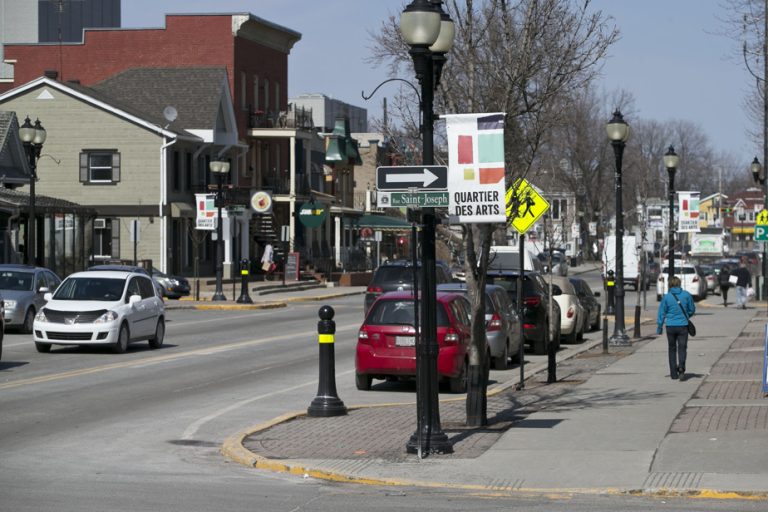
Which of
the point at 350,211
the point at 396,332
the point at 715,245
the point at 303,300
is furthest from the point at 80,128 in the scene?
the point at 715,245

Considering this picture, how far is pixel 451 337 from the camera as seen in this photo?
19734 millimetres

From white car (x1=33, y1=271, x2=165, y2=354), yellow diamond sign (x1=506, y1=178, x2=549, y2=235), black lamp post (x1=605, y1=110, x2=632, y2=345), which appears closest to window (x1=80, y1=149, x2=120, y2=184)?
white car (x1=33, y1=271, x2=165, y2=354)

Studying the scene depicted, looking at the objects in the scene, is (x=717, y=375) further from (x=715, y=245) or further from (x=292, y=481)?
(x=715, y=245)

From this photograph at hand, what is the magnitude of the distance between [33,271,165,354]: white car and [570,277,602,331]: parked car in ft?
38.1

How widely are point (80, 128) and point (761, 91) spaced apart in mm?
31491

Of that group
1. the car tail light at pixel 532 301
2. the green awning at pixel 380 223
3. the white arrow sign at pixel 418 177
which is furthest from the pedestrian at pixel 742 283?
the white arrow sign at pixel 418 177

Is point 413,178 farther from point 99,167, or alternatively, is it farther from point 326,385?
point 99,167

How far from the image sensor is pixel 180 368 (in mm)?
23156

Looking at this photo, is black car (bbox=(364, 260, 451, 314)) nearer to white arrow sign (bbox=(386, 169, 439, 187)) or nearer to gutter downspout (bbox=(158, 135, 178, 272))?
white arrow sign (bbox=(386, 169, 439, 187))

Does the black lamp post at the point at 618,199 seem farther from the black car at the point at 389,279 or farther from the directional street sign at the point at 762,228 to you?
the directional street sign at the point at 762,228

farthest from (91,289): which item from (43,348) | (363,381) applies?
(363,381)

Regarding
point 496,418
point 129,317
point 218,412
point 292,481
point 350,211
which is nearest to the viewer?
point 292,481

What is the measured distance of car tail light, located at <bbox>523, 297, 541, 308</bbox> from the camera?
2727 centimetres

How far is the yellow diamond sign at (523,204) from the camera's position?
1623cm
